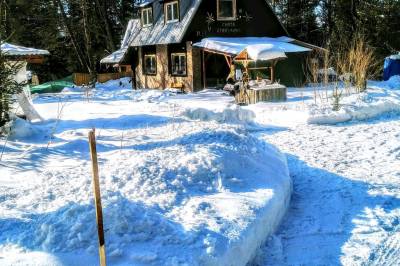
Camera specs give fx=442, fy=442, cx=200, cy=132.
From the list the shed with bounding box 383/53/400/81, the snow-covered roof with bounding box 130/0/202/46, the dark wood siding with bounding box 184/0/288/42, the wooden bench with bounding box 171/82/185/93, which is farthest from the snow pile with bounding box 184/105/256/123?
the shed with bounding box 383/53/400/81

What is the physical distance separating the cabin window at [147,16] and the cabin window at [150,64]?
1.87m

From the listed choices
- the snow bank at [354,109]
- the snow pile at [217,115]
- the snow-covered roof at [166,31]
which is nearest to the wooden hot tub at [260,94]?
the snow bank at [354,109]

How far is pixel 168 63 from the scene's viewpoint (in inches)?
944

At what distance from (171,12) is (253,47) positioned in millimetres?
7136

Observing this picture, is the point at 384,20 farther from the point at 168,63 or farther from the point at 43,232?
the point at 43,232

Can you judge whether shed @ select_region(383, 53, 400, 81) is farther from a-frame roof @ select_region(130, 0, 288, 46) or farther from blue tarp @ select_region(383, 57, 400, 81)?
a-frame roof @ select_region(130, 0, 288, 46)

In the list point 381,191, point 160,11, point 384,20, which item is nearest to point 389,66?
point 384,20

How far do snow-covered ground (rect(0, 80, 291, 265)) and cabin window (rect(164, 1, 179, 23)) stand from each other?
16217 millimetres

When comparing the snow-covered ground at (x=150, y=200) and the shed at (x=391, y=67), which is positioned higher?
the shed at (x=391, y=67)

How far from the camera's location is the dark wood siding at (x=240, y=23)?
22.2m

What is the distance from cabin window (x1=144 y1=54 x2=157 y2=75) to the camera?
2546 centimetres

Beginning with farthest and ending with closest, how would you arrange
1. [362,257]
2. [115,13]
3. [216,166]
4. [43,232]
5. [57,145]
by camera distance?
1. [115,13]
2. [57,145]
3. [216,166]
4. [362,257]
5. [43,232]

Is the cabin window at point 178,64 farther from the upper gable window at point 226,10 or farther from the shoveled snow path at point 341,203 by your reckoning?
the shoveled snow path at point 341,203

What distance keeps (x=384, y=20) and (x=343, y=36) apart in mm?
2596
